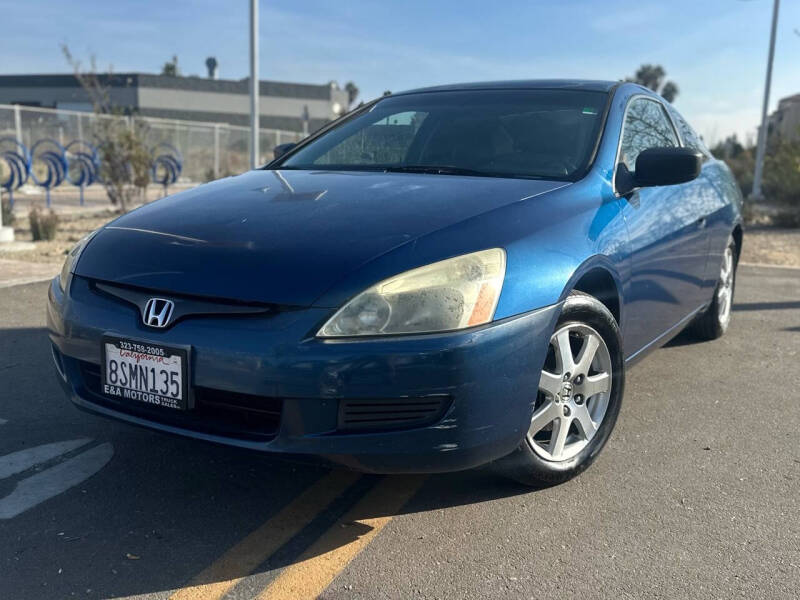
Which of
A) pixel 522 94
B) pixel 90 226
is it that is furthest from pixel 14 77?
pixel 522 94

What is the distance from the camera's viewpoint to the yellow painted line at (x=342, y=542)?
2.19 m

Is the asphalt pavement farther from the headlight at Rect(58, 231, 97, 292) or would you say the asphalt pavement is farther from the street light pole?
the street light pole

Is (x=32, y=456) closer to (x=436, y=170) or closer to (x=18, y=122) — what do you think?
(x=436, y=170)

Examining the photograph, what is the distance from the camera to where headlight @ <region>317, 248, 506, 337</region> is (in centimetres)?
223

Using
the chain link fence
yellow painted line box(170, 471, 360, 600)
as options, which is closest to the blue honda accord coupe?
yellow painted line box(170, 471, 360, 600)

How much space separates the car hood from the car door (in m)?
0.56

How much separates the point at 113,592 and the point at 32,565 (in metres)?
0.31

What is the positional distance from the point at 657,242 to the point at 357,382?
1.87 metres

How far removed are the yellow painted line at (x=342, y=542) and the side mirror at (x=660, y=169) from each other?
1.55 m

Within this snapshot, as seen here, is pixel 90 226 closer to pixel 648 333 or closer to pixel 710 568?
pixel 648 333

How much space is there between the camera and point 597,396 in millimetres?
3006

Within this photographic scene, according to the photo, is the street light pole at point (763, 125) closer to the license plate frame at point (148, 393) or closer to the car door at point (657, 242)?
the car door at point (657, 242)

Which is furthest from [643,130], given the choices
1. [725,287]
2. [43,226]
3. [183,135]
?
[183,135]

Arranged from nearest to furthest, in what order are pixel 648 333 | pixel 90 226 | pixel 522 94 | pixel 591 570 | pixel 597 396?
pixel 591 570, pixel 597 396, pixel 648 333, pixel 522 94, pixel 90 226
